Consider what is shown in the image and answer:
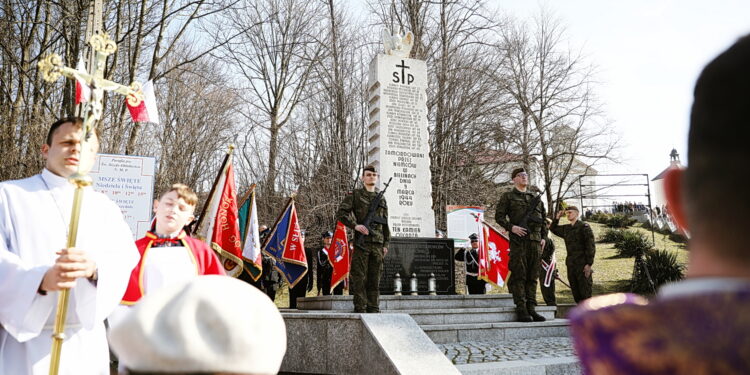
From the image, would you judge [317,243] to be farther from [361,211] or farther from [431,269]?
[361,211]

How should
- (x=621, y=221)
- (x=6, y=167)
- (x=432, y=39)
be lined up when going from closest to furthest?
1. (x=6, y=167)
2. (x=432, y=39)
3. (x=621, y=221)

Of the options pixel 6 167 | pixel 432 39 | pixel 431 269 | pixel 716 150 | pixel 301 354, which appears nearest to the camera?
pixel 716 150

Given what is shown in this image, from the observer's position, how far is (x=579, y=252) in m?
10.4

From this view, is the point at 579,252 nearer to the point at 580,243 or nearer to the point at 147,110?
the point at 580,243

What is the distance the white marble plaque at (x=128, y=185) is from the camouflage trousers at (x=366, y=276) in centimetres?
507

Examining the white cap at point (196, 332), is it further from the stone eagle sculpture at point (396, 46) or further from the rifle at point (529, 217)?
the stone eagle sculpture at point (396, 46)

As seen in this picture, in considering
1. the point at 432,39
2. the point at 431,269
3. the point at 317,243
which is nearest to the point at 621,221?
the point at 432,39

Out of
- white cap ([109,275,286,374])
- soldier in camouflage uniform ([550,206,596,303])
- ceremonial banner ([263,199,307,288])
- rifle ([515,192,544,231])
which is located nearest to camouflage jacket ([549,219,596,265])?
soldier in camouflage uniform ([550,206,596,303])

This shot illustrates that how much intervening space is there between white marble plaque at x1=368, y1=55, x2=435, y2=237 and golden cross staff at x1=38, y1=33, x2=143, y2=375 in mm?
8925

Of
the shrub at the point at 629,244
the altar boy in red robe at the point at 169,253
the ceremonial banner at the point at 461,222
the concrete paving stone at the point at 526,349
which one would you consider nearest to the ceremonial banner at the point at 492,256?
the concrete paving stone at the point at 526,349

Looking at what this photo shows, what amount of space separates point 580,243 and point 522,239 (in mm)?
2454

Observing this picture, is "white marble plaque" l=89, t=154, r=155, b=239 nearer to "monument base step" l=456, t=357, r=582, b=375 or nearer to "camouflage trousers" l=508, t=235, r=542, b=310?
"camouflage trousers" l=508, t=235, r=542, b=310

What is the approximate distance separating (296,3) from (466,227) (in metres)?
15.2

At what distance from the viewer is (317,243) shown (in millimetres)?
22547
